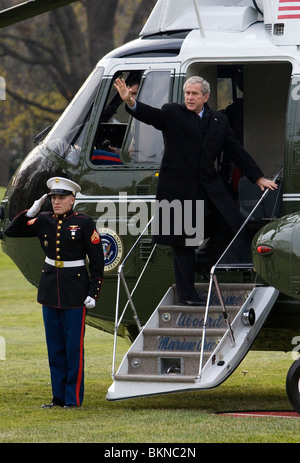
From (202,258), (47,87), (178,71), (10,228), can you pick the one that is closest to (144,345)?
(202,258)

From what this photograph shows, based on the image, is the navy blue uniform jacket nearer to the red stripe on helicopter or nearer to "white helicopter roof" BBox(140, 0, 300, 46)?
"white helicopter roof" BBox(140, 0, 300, 46)

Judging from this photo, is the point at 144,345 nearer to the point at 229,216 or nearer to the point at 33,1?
the point at 229,216

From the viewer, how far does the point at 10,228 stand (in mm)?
9008

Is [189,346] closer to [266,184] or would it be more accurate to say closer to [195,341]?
[195,341]

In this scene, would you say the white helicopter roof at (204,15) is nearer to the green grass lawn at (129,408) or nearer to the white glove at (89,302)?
the white glove at (89,302)

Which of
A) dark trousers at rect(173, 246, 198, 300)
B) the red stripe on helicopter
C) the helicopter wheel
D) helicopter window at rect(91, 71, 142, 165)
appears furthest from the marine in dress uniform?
the red stripe on helicopter

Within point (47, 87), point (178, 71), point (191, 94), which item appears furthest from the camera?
point (47, 87)

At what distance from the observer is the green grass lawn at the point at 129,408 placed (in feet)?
24.1

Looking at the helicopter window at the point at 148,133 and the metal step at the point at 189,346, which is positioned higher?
the helicopter window at the point at 148,133

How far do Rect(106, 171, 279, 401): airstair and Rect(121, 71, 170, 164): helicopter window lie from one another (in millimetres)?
1083

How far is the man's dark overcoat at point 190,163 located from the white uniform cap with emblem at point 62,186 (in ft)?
2.34

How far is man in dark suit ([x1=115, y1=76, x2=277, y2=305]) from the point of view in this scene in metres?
8.61

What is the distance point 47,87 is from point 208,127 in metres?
23.1

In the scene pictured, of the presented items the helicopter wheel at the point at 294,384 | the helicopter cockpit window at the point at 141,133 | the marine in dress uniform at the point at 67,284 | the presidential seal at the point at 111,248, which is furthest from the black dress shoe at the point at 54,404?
the helicopter cockpit window at the point at 141,133
